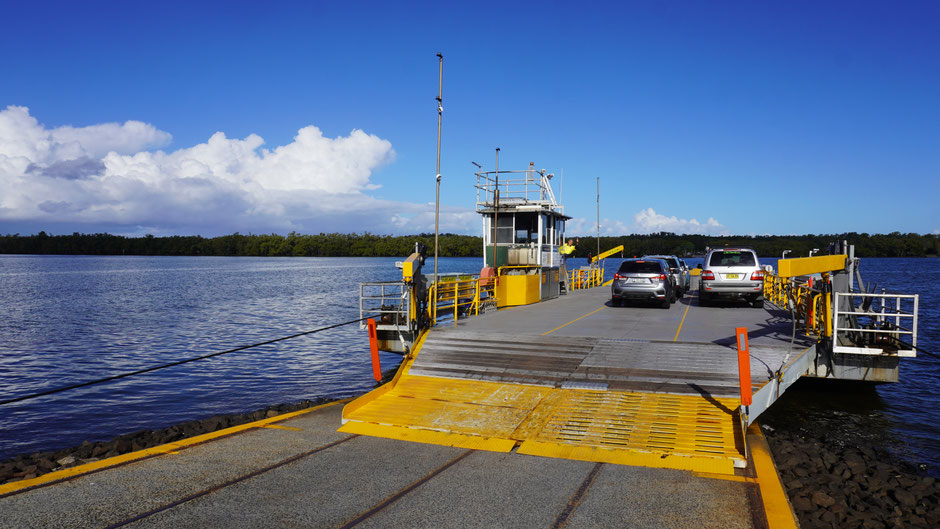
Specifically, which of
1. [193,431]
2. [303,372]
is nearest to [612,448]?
[193,431]

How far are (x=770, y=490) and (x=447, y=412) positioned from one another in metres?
4.43

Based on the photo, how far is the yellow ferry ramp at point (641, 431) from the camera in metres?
7.16

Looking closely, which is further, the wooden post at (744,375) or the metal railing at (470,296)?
the metal railing at (470,296)

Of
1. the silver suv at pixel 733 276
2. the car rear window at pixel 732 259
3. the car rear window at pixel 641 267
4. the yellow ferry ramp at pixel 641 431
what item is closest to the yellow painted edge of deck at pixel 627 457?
the yellow ferry ramp at pixel 641 431

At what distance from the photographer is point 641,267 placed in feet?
66.7

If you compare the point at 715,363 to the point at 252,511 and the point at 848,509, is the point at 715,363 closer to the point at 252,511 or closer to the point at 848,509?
→ the point at 848,509

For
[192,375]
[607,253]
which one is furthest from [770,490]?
[607,253]

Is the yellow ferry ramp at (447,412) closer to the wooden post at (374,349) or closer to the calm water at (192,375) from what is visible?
the wooden post at (374,349)

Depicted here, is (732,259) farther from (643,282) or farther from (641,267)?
(643,282)

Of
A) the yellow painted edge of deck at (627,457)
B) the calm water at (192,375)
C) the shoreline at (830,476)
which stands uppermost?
the yellow painted edge of deck at (627,457)

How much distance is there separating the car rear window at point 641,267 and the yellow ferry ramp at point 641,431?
11492mm

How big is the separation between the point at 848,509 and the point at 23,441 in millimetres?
15099

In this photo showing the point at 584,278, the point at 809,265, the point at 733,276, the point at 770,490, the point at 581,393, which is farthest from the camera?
the point at 584,278

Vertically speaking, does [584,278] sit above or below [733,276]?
below
